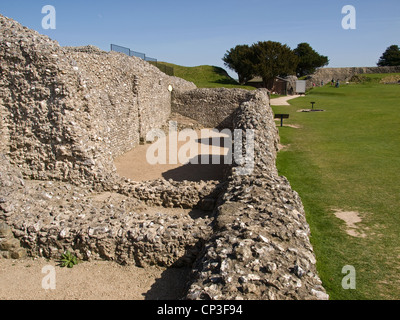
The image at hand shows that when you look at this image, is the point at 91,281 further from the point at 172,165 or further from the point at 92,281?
the point at 172,165

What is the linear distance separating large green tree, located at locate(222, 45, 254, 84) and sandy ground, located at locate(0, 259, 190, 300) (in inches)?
1628

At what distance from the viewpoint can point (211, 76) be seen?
4094cm

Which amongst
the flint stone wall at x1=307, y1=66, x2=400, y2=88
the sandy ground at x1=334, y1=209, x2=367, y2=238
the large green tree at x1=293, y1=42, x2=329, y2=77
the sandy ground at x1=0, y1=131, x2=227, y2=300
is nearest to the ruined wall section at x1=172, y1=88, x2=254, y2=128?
the sandy ground at x1=334, y1=209, x2=367, y2=238

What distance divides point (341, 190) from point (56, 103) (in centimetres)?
792

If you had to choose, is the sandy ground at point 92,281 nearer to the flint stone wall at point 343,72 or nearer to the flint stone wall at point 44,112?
the flint stone wall at point 44,112

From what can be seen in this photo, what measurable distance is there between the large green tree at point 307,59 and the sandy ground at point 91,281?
67.2 m

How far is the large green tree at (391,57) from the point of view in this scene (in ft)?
228

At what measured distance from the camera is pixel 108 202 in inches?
280

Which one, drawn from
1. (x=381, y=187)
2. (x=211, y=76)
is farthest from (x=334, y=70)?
(x=381, y=187)

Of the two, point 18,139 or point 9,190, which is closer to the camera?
point 9,190

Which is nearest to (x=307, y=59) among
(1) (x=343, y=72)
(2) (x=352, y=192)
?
(1) (x=343, y=72)

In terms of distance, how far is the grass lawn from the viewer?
216 inches

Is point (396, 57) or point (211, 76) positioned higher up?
point (396, 57)
